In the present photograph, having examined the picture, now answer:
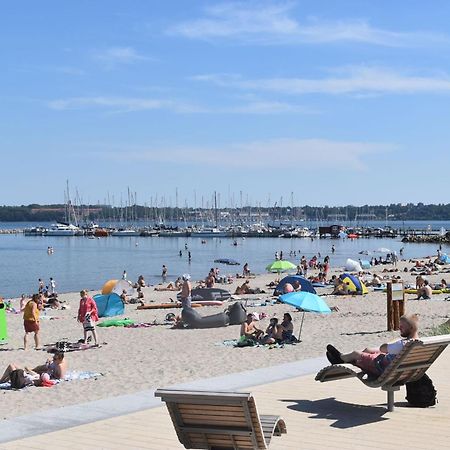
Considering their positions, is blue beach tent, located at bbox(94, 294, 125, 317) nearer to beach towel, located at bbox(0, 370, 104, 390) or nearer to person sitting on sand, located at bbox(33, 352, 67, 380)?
beach towel, located at bbox(0, 370, 104, 390)

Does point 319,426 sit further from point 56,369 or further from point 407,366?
point 56,369

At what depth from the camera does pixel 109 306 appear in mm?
27031

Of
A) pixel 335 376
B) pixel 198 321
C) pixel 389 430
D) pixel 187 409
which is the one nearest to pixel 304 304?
pixel 198 321

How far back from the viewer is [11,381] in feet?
42.4

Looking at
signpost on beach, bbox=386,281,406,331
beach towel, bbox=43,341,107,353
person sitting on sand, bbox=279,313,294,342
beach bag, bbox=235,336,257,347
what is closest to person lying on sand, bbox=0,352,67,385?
beach towel, bbox=43,341,107,353

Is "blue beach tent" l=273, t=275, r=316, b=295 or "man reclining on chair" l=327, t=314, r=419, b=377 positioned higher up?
"man reclining on chair" l=327, t=314, r=419, b=377

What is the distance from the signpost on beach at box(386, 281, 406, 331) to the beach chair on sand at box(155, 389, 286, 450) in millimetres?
11705

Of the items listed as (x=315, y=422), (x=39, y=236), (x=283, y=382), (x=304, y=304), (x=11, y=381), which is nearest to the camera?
(x=315, y=422)

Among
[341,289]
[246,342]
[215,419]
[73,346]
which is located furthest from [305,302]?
[341,289]

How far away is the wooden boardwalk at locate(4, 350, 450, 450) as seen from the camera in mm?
A: 7797

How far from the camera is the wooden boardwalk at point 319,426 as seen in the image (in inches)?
307

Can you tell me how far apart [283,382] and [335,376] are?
1426 mm

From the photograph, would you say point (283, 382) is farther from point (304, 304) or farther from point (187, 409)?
point (304, 304)

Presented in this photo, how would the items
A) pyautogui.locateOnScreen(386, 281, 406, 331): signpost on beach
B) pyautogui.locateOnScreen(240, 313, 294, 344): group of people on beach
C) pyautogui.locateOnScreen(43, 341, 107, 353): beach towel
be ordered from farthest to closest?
pyautogui.locateOnScreen(386, 281, 406, 331): signpost on beach
pyautogui.locateOnScreen(43, 341, 107, 353): beach towel
pyautogui.locateOnScreen(240, 313, 294, 344): group of people on beach
